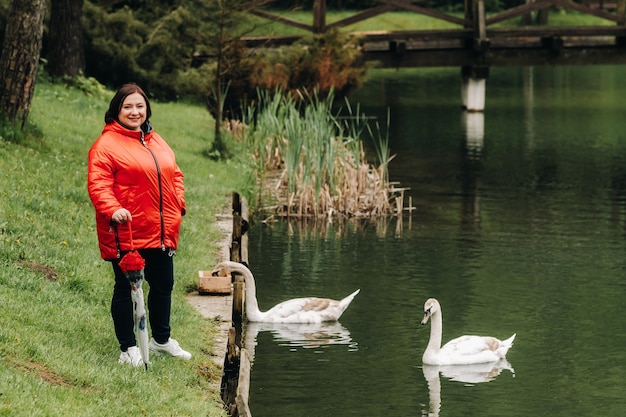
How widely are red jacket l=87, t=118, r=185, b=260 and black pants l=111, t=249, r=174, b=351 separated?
141mm

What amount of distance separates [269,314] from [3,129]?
201 inches

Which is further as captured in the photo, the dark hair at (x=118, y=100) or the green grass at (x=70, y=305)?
the dark hair at (x=118, y=100)

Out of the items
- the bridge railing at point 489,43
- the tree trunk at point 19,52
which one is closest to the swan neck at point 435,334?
the tree trunk at point 19,52

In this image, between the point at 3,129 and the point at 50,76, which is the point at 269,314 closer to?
the point at 3,129

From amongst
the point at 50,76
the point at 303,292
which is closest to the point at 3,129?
the point at 303,292

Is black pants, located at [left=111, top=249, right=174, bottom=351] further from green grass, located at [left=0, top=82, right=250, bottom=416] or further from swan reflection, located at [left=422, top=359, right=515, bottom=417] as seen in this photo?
swan reflection, located at [left=422, top=359, right=515, bottom=417]

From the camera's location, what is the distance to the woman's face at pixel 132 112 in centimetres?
905

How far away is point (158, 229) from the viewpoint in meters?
9.14

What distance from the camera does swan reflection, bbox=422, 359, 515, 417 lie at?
38.6 feet

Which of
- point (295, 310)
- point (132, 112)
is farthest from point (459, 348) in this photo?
point (132, 112)

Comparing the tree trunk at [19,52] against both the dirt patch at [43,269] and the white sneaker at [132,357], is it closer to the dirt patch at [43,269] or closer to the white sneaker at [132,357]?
the dirt patch at [43,269]

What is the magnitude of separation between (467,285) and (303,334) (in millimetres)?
3042

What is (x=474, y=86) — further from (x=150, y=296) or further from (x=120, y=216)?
(x=120, y=216)

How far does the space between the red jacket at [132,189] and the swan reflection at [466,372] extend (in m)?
3.38
